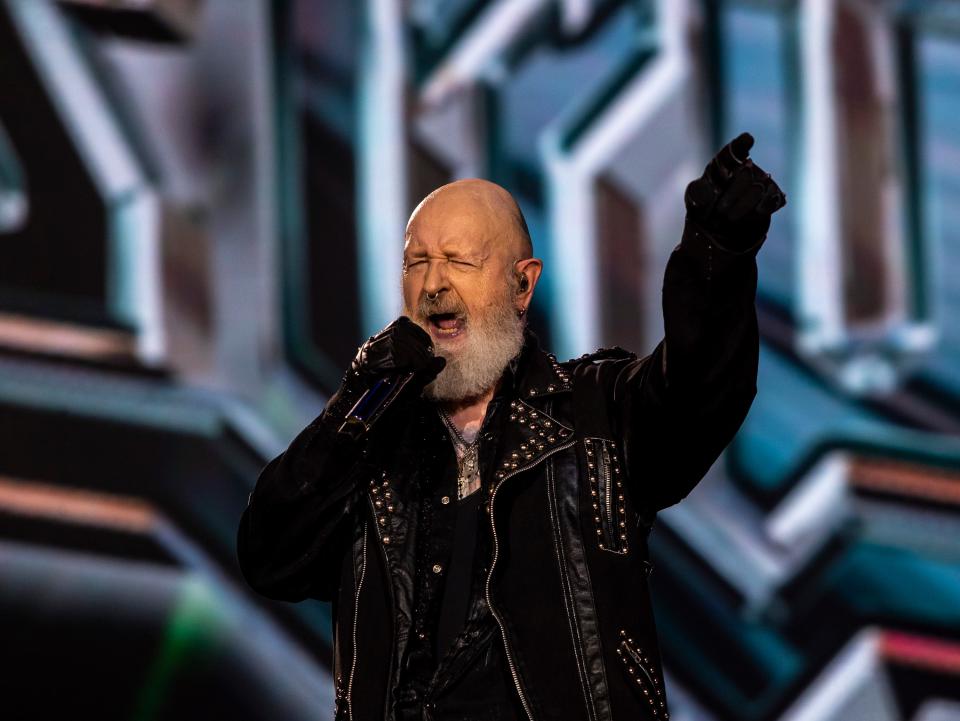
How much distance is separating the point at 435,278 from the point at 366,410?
24 cm

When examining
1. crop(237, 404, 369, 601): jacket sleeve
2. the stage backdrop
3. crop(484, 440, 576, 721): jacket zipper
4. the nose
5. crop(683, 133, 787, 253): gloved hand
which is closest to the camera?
crop(683, 133, 787, 253): gloved hand

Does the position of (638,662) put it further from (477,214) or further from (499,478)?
(477,214)

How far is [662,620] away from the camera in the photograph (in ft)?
12.6

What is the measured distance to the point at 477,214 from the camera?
207cm

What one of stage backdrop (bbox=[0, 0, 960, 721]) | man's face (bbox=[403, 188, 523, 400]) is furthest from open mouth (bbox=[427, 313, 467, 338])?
stage backdrop (bbox=[0, 0, 960, 721])

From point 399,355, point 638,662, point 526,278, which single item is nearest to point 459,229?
point 526,278

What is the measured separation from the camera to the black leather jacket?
1773 millimetres

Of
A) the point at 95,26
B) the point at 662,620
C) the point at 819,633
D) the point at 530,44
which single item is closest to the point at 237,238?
the point at 95,26

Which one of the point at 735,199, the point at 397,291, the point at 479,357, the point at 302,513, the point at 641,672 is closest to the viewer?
the point at 735,199

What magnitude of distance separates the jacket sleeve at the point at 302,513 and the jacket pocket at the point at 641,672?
0.42 m

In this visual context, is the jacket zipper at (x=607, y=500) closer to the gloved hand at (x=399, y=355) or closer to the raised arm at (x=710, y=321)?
the raised arm at (x=710, y=321)

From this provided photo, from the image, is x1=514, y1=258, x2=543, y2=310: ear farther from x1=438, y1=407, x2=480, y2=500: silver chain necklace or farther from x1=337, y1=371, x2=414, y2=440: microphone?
x1=337, y1=371, x2=414, y2=440: microphone

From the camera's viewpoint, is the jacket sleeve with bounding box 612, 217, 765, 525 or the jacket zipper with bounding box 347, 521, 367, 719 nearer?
the jacket sleeve with bounding box 612, 217, 765, 525

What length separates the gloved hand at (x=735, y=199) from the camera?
169 cm
